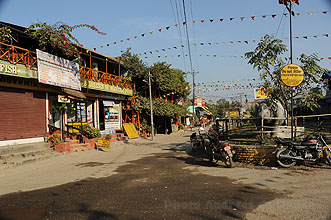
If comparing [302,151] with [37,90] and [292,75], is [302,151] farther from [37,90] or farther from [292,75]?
[37,90]

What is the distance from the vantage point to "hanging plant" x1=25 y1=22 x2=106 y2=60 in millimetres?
12672

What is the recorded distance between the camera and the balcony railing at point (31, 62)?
1099 centimetres

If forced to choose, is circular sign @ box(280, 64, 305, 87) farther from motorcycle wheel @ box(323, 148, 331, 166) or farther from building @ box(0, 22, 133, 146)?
building @ box(0, 22, 133, 146)

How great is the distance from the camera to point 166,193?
5566mm

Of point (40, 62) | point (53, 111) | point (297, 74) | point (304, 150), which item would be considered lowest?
point (304, 150)

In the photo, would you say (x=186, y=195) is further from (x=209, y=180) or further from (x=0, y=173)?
(x=0, y=173)

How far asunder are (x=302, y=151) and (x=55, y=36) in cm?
1249

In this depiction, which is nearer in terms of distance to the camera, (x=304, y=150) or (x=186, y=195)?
(x=186, y=195)

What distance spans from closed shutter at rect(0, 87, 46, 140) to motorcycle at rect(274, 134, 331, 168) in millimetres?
11345

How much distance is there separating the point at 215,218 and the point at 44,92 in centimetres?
1225

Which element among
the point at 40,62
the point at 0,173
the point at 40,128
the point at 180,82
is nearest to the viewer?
the point at 0,173

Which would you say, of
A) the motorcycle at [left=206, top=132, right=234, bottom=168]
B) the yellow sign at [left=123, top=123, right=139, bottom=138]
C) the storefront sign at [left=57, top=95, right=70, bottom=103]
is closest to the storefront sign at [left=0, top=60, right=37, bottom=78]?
the storefront sign at [left=57, top=95, right=70, bottom=103]

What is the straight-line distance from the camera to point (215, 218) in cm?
407

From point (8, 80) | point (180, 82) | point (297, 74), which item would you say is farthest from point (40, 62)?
point (180, 82)
